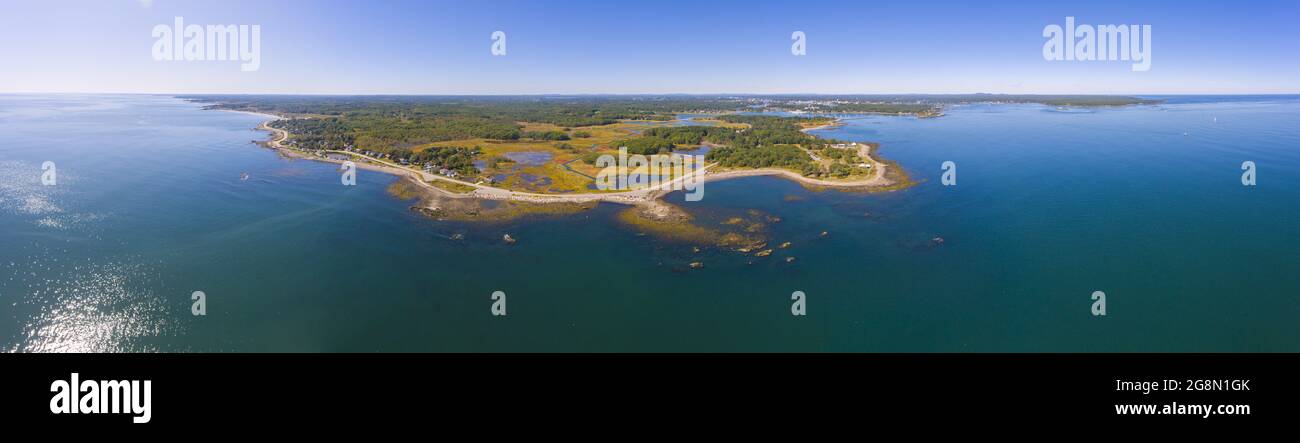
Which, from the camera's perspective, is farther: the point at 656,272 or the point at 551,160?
the point at 551,160

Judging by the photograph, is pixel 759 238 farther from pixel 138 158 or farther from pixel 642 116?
pixel 642 116

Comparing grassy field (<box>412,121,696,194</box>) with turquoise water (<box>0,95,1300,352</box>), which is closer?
turquoise water (<box>0,95,1300,352</box>)

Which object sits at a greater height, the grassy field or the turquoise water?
the grassy field

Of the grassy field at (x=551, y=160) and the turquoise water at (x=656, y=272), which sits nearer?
the turquoise water at (x=656, y=272)

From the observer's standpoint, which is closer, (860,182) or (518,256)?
(518,256)

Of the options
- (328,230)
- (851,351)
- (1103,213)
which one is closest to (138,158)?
(328,230)

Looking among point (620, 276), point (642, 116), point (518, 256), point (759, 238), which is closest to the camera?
point (620, 276)

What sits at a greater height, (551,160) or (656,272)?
(551,160)

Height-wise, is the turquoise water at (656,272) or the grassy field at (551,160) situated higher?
the grassy field at (551,160)
